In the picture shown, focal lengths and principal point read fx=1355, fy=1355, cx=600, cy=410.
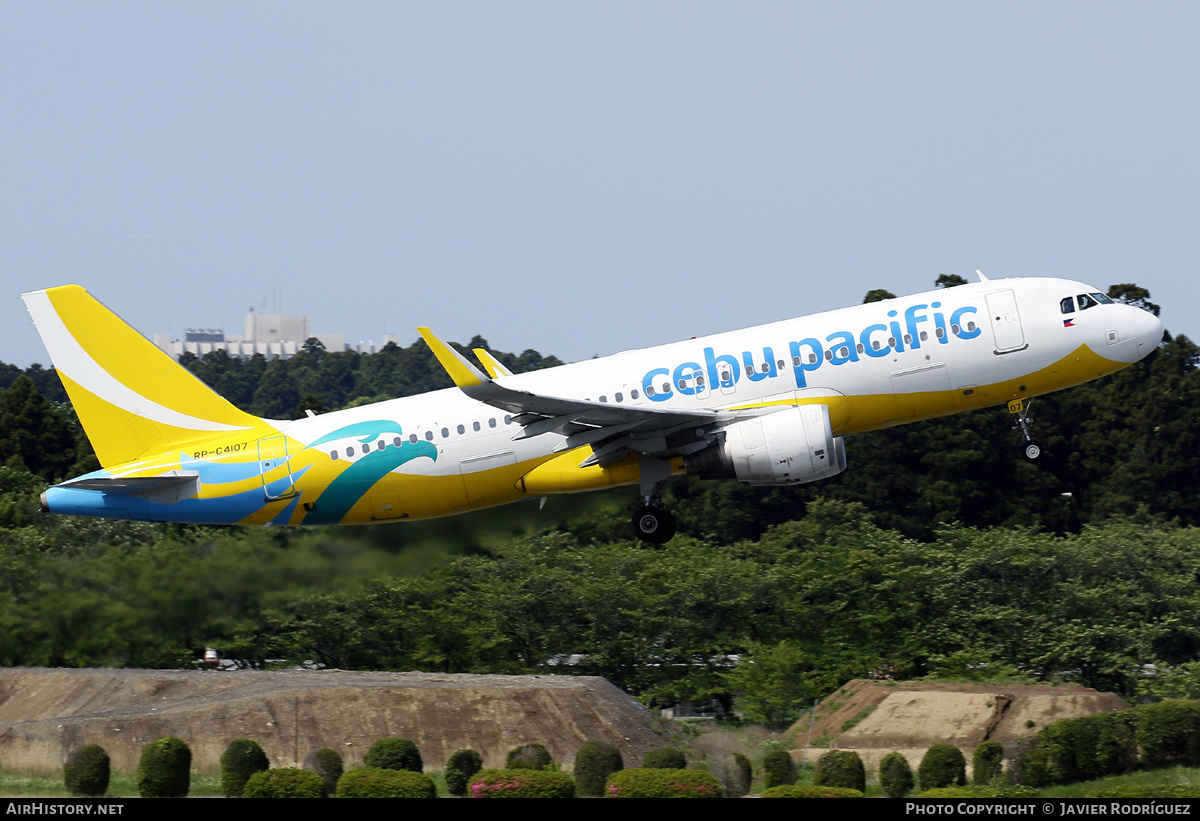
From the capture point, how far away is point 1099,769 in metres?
30.0

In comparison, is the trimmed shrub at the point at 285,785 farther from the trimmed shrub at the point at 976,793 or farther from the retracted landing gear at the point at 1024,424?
the retracted landing gear at the point at 1024,424

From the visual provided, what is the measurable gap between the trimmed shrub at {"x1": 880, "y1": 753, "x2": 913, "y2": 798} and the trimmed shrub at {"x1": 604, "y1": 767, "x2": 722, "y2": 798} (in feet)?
17.2

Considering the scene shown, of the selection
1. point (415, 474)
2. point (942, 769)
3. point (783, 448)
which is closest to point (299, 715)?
point (415, 474)

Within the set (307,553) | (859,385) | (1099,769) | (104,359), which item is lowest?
(1099,769)

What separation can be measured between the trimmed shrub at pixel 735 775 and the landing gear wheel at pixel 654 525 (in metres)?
5.40

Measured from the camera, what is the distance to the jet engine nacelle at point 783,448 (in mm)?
30281

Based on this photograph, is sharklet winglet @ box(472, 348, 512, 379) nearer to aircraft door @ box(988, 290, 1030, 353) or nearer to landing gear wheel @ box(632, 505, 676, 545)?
landing gear wheel @ box(632, 505, 676, 545)

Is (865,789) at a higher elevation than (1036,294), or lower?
lower

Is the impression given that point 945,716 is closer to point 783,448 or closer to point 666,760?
point 666,760

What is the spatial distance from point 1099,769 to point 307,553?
65.7ft

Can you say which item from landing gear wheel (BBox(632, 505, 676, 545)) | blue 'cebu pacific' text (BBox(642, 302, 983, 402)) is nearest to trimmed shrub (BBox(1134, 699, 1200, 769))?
blue 'cebu pacific' text (BBox(642, 302, 983, 402))

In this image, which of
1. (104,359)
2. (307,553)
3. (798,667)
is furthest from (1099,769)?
(104,359)

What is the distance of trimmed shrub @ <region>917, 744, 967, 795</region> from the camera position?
2942 cm
